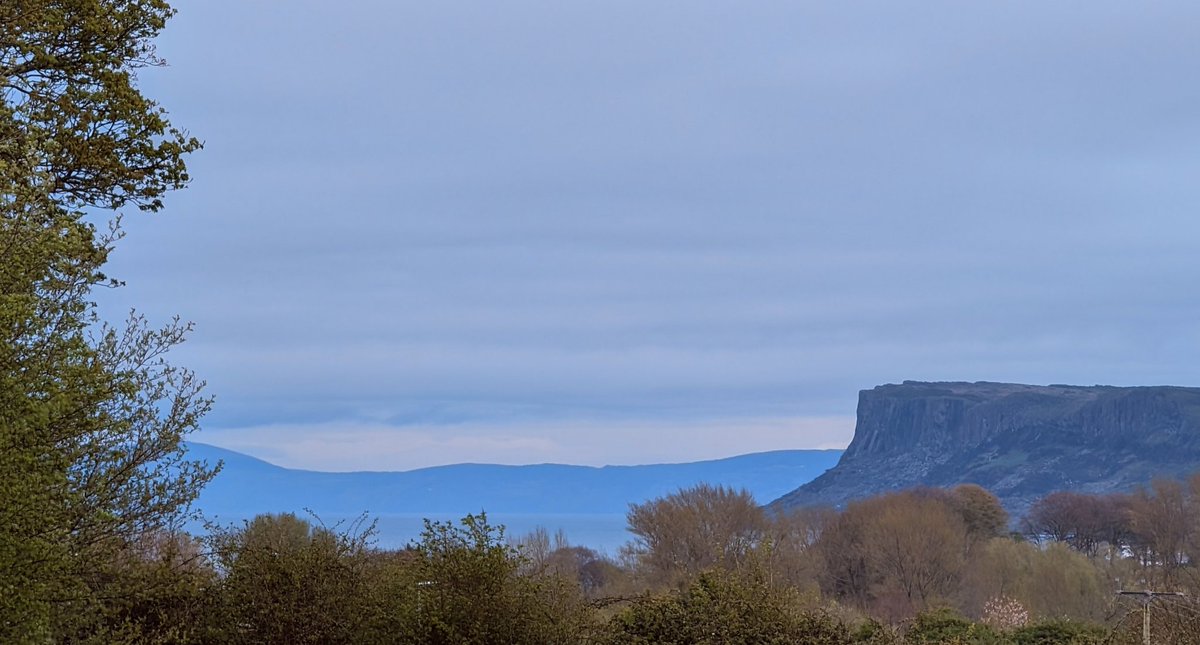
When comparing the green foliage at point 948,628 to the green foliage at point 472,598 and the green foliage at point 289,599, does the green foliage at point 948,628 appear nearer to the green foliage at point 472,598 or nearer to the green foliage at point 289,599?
the green foliage at point 472,598

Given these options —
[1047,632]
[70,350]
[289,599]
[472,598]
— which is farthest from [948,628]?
[70,350]

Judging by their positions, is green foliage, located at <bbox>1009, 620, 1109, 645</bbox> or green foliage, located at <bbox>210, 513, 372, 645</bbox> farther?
green foliage, located at <bbox>1009, 620, 1109, 645</bbox>

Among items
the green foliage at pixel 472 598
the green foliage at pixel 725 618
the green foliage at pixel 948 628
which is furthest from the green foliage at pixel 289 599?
the green foliage at pixel 948 628

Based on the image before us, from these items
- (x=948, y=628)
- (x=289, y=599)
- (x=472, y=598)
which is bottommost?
(x=948, y=628)

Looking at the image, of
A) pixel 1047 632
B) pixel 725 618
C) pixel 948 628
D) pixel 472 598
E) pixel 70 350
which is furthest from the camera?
pixel 1047 632

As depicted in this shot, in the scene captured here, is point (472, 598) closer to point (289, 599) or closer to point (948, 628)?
point (289, 599)

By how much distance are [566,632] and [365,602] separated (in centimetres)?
223

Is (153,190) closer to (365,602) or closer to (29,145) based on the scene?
(29,145)

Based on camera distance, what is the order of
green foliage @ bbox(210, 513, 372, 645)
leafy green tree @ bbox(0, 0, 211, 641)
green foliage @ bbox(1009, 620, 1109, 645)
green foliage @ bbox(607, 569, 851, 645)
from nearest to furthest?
leafy green tree @ bbox(0, 0, 211, 641)
green foliage @ bbox(607, 569, 851, 645)
green foliage @ bbox(210, 513, 372, 645)
green foliage @ bbox(1009, 620, 1109, 645)

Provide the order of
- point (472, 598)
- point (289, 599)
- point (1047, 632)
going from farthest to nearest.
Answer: point (1047, 632) < point (289, 599) < point (472, 598)

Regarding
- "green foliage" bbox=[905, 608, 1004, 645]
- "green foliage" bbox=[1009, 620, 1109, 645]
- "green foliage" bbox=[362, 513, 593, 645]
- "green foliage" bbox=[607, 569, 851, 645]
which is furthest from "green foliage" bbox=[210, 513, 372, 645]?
"green foliage" bbox=[1009, 620, 1109, 645]

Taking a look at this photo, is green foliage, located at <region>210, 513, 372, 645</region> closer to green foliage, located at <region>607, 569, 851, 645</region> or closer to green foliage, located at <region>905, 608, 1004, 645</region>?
green foliage, located at <region>607, 569, 851, 645</region>

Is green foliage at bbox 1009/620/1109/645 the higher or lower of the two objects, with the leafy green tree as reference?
lower

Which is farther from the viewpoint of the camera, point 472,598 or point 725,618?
point 472,598
